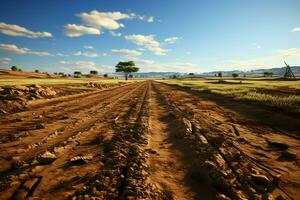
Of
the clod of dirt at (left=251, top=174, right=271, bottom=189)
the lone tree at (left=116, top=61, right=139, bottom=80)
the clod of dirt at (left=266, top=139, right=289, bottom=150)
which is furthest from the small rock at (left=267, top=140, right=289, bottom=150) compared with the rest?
the lone tree at (left=116, top=61, right=139, bottom=80)

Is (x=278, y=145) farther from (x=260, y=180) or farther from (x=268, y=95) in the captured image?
(x=268, y=95)

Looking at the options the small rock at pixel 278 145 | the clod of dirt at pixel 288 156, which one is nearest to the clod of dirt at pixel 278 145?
the small rock at pixel 278 145

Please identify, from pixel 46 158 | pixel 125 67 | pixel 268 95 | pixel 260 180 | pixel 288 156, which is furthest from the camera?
pixel 125 67

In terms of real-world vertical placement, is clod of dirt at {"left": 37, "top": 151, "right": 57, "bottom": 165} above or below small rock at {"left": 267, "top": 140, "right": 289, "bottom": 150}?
above

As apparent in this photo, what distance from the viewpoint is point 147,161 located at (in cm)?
512

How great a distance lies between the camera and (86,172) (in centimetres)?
456

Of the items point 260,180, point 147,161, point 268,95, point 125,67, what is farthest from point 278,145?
point 125,67

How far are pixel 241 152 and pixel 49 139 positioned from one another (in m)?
5.88

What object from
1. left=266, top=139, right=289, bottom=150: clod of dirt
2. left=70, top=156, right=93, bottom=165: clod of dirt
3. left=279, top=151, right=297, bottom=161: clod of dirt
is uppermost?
left=70, top=156, right=93, bottom=165: clod of dirt

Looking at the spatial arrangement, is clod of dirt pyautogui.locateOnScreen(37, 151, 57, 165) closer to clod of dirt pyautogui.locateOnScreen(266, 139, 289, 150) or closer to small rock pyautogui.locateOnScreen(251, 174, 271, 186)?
small rock pyautogui.locateOnScreen(251, 174, 271, 186)

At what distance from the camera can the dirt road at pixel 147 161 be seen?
385 cm

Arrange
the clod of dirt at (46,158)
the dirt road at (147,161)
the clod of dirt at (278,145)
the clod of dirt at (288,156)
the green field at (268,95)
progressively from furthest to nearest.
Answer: the green field at (268,95), the clod of dirt at (278,145), the clod of dirt at (288,156), the clod of dirt at (46,158), the dirt road at (147,161)

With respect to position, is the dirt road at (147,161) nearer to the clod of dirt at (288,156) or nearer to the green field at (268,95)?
the clod of dirt at (288,156)

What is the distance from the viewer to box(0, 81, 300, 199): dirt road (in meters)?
3.85
